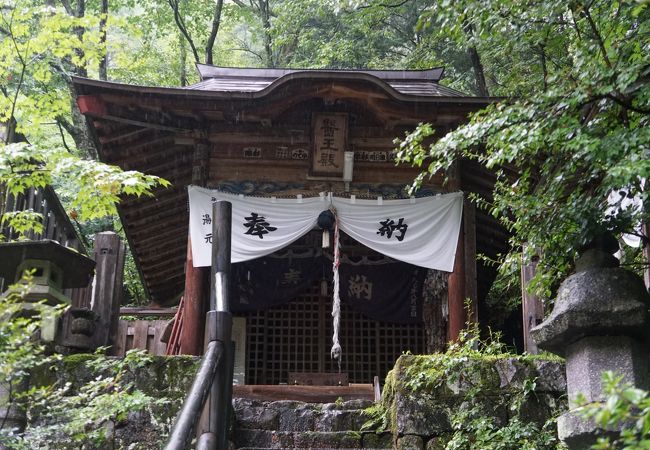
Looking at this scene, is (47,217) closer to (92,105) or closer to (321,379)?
(92,105)

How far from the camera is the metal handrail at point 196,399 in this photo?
4.03 m

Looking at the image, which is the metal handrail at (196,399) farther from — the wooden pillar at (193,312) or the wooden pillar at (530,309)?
the wooden pillar at (193,312)

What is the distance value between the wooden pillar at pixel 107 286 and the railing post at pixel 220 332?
3.25 metres

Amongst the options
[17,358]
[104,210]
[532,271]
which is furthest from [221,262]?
[532,271]

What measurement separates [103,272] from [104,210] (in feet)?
6.35

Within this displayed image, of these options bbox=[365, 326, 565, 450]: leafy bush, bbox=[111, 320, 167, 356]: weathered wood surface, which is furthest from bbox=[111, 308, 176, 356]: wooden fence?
bbox=[365, 326, 565, 450]: leafy bush

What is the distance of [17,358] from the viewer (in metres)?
3.68

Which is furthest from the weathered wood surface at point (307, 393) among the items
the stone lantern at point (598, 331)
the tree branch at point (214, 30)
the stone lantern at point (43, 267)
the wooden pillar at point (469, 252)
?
the tree branch at point (214, 30)

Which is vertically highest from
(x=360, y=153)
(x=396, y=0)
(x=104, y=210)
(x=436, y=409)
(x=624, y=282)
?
(x=396, y=0)

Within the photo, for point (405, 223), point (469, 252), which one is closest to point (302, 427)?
point (405, 223)

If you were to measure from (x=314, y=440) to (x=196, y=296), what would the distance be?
4079 mm

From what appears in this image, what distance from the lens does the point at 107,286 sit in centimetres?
900

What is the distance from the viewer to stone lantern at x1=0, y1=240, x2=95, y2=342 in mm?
6910

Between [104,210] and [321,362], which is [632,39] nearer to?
[104,210]
